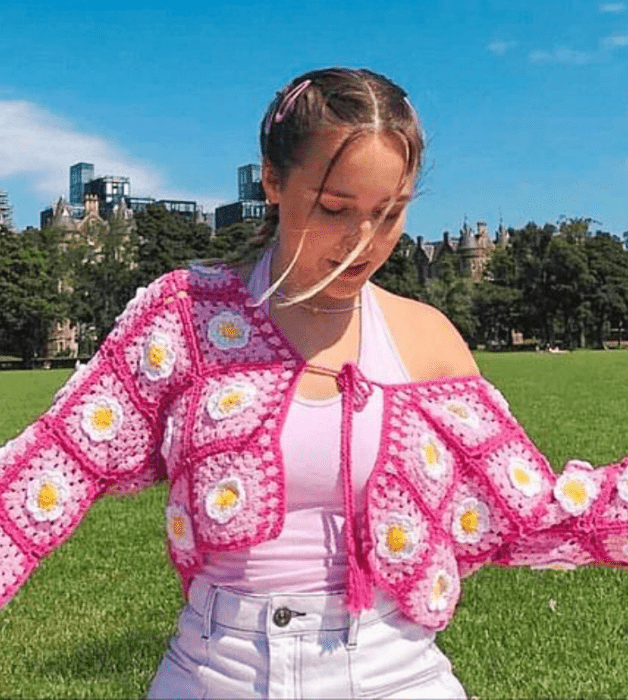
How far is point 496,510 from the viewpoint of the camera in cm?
204

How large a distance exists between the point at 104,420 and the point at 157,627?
415cm

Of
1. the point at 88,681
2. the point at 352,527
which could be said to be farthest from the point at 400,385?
the point at 88,681

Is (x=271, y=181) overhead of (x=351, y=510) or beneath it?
overhead

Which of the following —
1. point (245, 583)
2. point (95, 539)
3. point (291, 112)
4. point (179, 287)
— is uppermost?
point (291, 112)

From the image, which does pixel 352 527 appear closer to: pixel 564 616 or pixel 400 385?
pixel 400 385

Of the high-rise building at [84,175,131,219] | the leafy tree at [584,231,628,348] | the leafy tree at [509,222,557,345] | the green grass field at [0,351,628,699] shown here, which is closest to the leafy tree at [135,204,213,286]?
the leafy tree at [509,222,557,345]

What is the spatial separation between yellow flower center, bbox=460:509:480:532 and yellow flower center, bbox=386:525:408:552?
0.18m

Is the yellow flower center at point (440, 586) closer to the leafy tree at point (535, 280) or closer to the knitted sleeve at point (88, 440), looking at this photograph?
the knitted sleeve at point (88, 440)

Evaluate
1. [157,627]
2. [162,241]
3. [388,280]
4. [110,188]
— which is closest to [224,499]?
[157,627]

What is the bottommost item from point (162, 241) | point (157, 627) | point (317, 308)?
point (157, 627)

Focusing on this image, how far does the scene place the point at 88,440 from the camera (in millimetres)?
2037

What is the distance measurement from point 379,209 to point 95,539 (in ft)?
24.0

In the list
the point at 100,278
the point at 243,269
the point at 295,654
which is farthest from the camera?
the point at 100,278

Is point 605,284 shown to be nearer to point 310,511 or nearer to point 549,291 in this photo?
point 549,291
